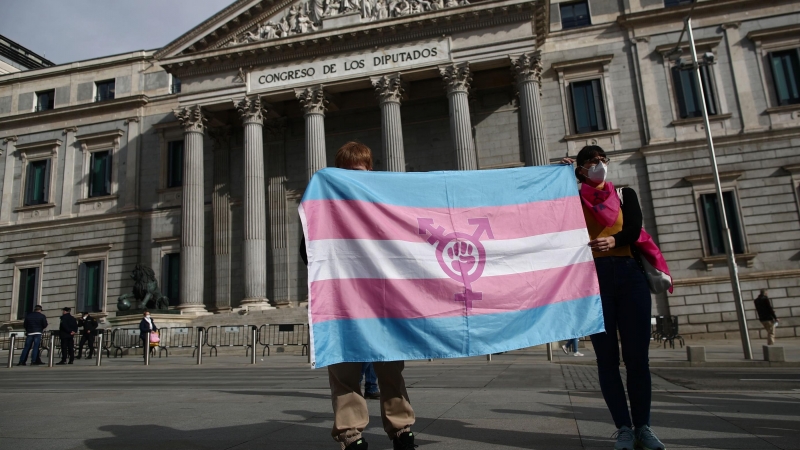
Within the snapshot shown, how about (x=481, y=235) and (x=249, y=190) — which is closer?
(x=481, y=235)

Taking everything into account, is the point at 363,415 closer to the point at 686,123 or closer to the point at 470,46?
the point at 470,46

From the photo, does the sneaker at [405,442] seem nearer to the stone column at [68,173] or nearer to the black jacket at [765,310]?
the black jacket at [765,310]

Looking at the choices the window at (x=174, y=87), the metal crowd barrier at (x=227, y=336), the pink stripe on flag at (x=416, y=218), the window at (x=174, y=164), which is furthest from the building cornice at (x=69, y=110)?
the pink stripe on flag at (x=416, y=218)

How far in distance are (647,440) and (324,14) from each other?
96.1ft

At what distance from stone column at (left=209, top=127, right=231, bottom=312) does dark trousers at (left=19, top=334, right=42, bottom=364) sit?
1050cm

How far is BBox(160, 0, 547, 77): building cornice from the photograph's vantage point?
2756 cm

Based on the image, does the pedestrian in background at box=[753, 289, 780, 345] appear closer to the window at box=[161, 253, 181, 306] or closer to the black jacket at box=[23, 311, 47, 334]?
the black jacket at box=[23, 311, 47, 334]

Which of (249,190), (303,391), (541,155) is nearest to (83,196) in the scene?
(249,190)

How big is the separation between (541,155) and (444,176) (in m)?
22.3

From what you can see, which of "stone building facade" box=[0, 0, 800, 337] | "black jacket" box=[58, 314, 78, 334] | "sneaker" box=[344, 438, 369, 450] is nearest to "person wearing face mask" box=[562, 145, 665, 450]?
"sneaker" box=[344, 438, 369, 450]

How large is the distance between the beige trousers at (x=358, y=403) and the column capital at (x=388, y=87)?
81.9 ft

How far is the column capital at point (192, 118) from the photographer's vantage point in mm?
30531

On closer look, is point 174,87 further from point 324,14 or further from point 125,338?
point 125,338

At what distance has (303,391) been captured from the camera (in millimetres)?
9211
